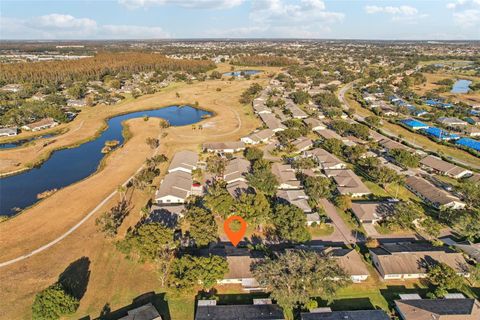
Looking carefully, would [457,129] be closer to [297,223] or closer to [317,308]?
[297,223]

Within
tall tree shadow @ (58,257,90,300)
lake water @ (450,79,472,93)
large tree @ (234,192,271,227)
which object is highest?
large tree @ (234,192,271,227)

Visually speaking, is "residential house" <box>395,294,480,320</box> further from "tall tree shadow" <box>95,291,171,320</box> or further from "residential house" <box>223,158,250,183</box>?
"residential house" <box>223,158,250,183</box>

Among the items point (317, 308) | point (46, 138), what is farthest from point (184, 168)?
point (46, 138)

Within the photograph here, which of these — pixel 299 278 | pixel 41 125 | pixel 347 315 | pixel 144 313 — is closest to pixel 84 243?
pixel 144 313

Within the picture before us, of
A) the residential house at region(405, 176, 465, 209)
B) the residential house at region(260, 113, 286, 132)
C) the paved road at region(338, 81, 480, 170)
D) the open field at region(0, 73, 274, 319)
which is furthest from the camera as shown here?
the residential house at region(260, 113, 286, 132)

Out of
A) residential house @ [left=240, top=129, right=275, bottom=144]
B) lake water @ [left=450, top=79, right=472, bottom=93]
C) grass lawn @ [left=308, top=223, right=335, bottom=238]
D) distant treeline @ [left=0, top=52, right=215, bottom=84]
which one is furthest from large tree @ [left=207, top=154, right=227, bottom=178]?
lake water @ [left=450, top=79, right=472, bottom=93]

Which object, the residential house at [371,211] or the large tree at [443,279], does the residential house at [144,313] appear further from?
the residential house at [371,211]
